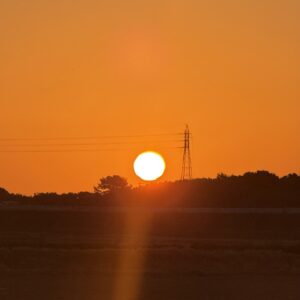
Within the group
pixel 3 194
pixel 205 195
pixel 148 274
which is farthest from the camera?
pixel 3 194

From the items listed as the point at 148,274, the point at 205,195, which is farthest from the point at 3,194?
the point at 148,274

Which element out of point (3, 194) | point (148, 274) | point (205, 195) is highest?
point (3, 194)

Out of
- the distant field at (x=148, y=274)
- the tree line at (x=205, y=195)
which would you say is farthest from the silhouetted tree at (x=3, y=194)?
the distant field at (x=148, y=274)

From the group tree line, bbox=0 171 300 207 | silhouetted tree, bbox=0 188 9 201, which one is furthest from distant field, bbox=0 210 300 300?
silhouetted tree, bbox=0 188 9 201

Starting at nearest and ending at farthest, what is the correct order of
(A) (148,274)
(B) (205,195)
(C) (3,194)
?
(A) (148,274)
(B) (205,195)
(C) (3,194)

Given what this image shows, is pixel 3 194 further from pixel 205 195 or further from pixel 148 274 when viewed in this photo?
pixel 148 274

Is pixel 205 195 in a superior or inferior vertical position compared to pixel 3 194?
inferior

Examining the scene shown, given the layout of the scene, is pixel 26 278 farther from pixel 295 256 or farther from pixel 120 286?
pixel 295 256

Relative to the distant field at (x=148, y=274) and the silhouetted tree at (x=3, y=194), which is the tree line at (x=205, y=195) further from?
the distant field at (x=148, y=274)

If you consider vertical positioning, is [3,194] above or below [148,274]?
above

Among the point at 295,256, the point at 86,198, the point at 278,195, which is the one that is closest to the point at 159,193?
the point at 86,198

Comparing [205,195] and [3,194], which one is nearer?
[205,195]

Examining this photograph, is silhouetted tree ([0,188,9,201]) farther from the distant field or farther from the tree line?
the distant field

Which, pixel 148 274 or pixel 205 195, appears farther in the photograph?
pixel 205 195
